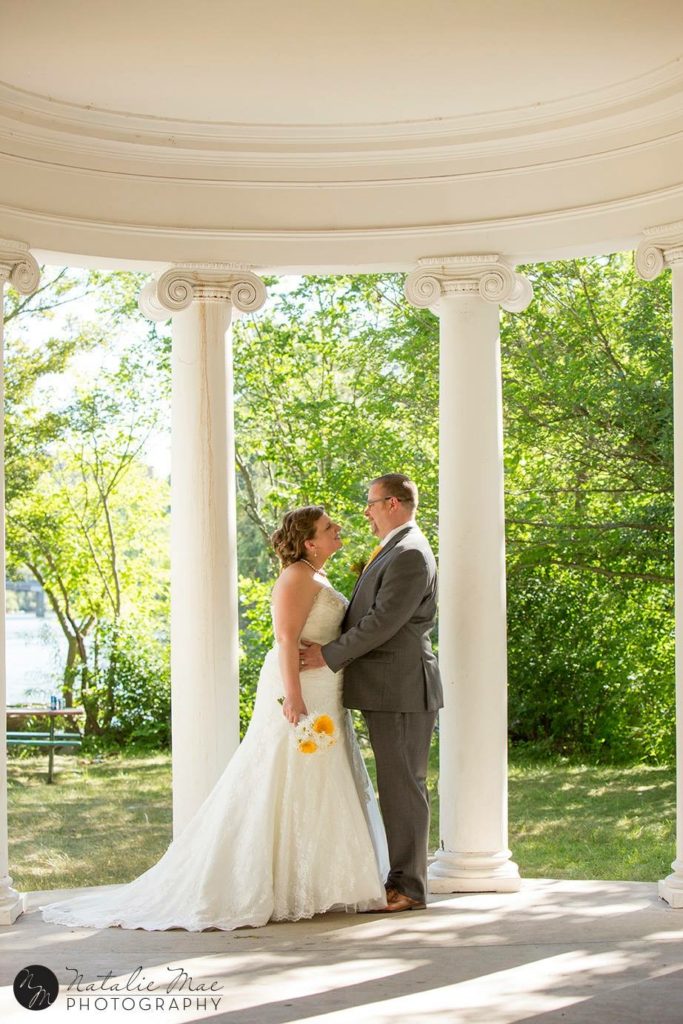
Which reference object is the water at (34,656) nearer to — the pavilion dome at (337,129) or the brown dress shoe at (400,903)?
the pavilion dome at (337,129)

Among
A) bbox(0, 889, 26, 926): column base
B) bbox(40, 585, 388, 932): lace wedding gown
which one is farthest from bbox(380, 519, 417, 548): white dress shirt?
bbox(0, 889, 26, 926): column base

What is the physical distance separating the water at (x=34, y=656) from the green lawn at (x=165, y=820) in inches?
165

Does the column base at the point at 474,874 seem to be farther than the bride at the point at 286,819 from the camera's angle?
Yes

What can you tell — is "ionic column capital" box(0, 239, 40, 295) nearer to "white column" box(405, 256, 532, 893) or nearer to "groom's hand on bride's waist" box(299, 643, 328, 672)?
"white column" box(405, 256, 532, 893)

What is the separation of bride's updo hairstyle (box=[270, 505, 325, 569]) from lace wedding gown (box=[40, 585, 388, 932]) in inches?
28.0

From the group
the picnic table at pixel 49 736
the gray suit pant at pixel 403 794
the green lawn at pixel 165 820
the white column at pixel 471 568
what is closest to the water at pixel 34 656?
the picnic table at pixel 49 736

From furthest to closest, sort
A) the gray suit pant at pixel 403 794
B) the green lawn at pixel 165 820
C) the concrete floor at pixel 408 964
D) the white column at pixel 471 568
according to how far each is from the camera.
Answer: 1. the green lawn at pixel 165 820
2. the white column at pixel 471 568
3. the gray suit pant at pixel 403 794
4. the concrete floor at pixel 408 964

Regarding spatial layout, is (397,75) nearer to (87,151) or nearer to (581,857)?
(87,151)

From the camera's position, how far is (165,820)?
39594mm

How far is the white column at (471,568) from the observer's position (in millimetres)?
20266

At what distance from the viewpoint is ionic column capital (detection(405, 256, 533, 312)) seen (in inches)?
808

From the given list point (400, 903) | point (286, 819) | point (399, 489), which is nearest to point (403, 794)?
point (400, 903)

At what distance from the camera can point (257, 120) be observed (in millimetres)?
19469

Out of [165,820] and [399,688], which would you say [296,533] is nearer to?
[399,688]
